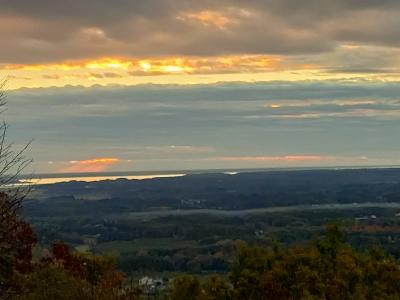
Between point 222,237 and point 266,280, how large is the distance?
334ft

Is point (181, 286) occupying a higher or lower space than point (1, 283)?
lower

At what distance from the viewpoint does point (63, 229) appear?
13588 centimetres

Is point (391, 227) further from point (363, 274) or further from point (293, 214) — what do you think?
point (363, 274)

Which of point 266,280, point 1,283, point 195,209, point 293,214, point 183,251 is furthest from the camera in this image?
point 195,209

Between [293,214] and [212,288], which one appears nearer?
[212,288]

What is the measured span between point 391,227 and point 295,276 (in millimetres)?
97737

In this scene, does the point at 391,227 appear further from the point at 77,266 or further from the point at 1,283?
the point at 1,283

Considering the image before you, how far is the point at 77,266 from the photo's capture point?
3875 cm

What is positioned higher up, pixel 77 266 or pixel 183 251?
pixel 77 266

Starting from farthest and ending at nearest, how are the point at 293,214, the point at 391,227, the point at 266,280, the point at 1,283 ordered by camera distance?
the point at 293,214 < the point at 391,227 < the point at 266,280 < the point at 1,283

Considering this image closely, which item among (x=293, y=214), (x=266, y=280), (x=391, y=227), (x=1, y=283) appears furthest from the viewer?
(x=293, y=214)

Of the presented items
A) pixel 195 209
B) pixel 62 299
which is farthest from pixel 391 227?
pixel 62 299

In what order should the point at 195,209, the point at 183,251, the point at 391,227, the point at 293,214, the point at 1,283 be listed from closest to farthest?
the point at 1,283
the point at 183,251
the point at 391,227
the point at 293,214
the point at 195,209

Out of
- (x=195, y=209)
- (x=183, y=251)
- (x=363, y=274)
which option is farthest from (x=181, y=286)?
(x=195, y=209)
